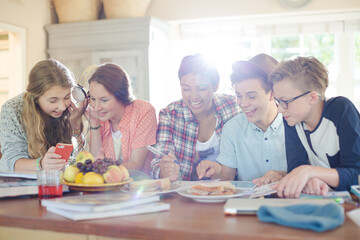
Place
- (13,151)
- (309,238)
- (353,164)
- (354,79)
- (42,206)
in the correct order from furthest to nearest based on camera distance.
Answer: (354,79) < (13,151) < (353,164) < (42,206) < (309,238)

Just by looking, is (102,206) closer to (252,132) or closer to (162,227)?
(162,227)

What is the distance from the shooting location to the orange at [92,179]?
1538mm

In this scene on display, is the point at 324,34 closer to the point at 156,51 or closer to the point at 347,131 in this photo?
the point at 156,51

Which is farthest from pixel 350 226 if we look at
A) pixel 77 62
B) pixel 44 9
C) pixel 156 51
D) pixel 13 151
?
pixel 44 9

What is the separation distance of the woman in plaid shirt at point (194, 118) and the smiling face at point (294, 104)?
2.07 ft

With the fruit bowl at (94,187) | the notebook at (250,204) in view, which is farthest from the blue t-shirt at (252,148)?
the notebook at (250,204)

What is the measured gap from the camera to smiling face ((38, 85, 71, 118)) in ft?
7.49

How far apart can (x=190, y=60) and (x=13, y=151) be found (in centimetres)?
110

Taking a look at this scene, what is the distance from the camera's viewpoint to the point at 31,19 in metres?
4.46

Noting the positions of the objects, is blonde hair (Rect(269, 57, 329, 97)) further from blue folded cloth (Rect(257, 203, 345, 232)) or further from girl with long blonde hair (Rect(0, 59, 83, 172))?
girl with long blonde hair (Rect(0, 59, 83, 172))

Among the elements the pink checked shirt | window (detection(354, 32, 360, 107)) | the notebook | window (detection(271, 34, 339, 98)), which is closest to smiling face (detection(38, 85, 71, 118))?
the pink checked shirt

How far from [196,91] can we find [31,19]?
9.49ft

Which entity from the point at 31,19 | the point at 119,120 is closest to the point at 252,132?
the point at 119,120

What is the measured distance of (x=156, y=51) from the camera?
14.6 feet
